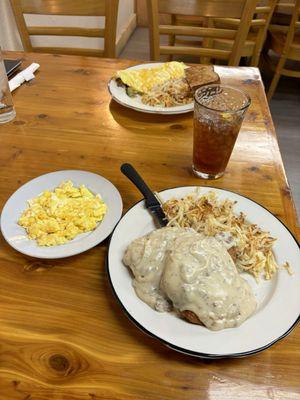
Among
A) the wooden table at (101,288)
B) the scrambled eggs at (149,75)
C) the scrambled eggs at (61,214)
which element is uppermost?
the scrambled eggs at (149,75)

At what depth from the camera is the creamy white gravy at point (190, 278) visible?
576 millimetres

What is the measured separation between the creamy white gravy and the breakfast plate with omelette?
0.63m

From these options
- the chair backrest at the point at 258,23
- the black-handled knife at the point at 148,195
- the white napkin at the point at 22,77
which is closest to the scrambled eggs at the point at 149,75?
the white napkin at the point at 22,77

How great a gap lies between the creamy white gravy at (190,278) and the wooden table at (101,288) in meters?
0.07

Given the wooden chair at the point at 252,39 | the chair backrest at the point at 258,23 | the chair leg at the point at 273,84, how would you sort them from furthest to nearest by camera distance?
the chair leg at the point at 273,84
the wooden chair at the point at 252,39
the chair backrest at the point at 258,23

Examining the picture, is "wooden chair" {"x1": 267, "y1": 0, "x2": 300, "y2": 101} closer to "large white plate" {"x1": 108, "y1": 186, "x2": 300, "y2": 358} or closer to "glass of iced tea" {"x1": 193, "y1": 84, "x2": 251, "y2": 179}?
"glass of iced tea" {"x1": 193, "y1": 84, "x2": 251, "y2": 179}

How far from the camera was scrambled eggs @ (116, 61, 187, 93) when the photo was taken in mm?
1254

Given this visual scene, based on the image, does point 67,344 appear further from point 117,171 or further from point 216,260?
point 117,171

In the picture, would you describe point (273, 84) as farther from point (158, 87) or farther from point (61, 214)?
point (61, 214)

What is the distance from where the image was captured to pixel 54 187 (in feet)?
2.87

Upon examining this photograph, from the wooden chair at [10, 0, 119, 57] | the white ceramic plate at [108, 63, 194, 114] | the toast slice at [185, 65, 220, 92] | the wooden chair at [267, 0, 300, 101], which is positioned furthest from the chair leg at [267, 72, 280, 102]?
the white ceramic plate at [108, 63, 194, 114]

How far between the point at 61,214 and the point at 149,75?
2.47 feet

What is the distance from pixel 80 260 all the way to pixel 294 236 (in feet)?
1.50

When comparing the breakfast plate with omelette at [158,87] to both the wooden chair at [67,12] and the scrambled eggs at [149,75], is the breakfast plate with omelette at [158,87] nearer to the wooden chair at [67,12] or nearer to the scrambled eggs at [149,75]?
the scrambled eggs at [149,75]
